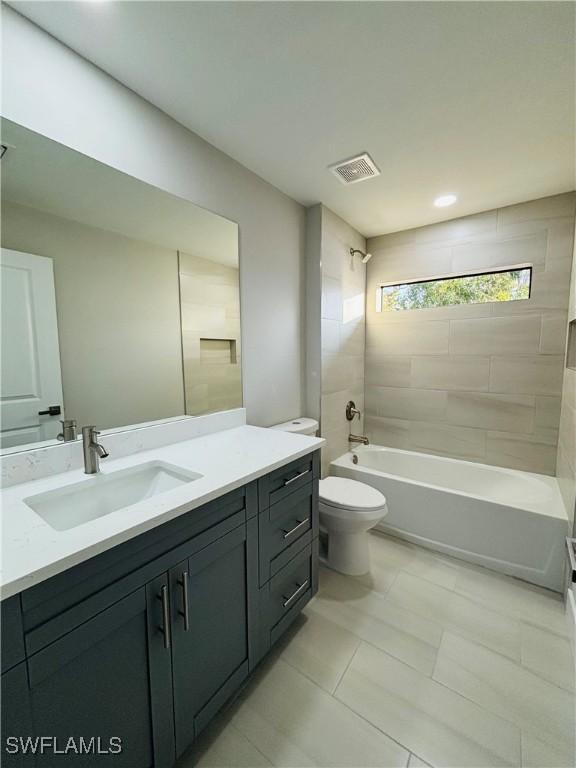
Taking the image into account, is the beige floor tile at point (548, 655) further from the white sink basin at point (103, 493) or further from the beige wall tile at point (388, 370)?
the beige wall tile at point (388, 370)

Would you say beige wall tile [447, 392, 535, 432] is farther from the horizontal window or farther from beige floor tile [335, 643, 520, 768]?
beige floor tile [335, 643, 520, 768]

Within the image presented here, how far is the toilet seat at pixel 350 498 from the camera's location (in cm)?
182

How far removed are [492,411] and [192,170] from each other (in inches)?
106

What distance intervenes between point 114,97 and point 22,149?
0.46 metres

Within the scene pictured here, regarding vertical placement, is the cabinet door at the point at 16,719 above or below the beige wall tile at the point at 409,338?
below

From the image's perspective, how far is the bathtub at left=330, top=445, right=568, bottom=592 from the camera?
1.81 metres

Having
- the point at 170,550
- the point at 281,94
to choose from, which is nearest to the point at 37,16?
the point at 281,94

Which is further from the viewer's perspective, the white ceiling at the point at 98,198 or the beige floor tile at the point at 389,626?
the beige floor tile at the point at 389,626

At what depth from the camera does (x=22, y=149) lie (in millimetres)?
1046

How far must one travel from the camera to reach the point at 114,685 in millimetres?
782

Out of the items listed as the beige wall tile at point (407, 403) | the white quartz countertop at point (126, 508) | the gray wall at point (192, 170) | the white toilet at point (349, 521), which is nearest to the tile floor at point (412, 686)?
the white toilet at point (349, 521)

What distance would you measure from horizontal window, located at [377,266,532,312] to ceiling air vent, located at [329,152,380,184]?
1175 mm

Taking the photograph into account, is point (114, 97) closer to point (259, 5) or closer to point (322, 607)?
point (259, 5)

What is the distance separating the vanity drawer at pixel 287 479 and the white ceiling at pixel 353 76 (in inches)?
63.3
